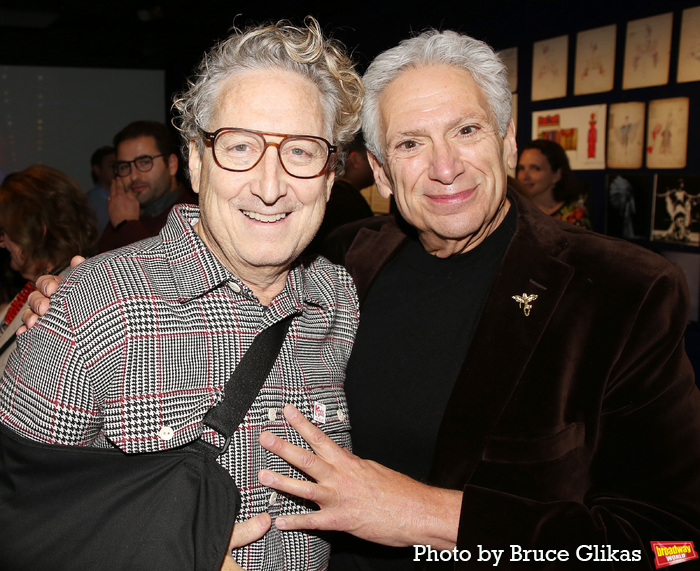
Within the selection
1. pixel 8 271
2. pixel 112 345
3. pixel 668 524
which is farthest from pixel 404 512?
pixel 8 271

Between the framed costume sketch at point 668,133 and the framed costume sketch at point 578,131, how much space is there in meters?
0.36

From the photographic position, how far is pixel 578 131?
14.0 ft

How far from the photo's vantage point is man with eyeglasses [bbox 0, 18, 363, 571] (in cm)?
122

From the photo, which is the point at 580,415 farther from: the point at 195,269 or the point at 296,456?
the point at 195,269

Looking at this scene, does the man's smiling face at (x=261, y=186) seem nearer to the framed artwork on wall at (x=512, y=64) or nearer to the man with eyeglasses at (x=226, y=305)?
the man with eyeglasses at (x=226, y=305)

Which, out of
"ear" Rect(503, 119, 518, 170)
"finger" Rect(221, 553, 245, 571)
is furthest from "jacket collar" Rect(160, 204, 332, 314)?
"ear" Rect(503, 119, 518, 170)

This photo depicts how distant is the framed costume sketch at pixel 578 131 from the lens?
4109 millimetres

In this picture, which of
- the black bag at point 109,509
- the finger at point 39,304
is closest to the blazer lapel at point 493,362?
the black bag at point 109,509

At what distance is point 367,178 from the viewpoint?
4.35 m

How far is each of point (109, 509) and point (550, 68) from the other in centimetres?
428

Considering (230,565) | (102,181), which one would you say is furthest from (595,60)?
(102,181)

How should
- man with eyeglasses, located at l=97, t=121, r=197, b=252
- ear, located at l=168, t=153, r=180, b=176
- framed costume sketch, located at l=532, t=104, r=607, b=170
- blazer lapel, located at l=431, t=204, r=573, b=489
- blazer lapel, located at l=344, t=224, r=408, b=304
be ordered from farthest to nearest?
ear, located at l=168, t=153, r=180, b=176 → man with eyeglasses, located at l=97, t=121, r=197, b=252 → framed costume sketch, located at l=532, t=104, r=607, b=170 → blazer lapel, located at l=344, t=224, r=408, b=304 → blazer lapel, located at l=431, t=204, r=573, b=489

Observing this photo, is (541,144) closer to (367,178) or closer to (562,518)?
(367,178)

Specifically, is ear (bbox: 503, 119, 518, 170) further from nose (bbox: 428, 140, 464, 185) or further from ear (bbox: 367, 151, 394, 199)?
ear (bbox: 367, 151, 394, 199)
